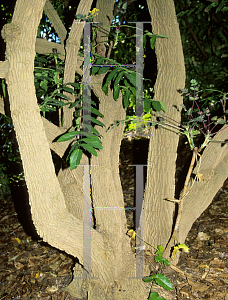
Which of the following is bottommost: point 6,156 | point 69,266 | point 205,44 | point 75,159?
point 69,266

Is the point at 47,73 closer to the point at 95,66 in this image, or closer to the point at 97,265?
the point at 95,66

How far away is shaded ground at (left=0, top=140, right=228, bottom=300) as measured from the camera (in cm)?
208

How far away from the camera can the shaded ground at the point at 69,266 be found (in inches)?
82.0

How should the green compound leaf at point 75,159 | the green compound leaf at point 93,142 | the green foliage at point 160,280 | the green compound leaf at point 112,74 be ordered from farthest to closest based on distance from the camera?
the green foliage at point 160,280 → the green compound leaf at point 112,74 → the green compound leaf at point 93,142 → the green compound leaf at point 75,159

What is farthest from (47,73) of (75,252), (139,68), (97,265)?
(97,265)

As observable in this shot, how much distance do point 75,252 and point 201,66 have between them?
3.46m

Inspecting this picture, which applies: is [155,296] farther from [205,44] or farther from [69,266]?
[205,44]

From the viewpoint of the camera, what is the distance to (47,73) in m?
2.09

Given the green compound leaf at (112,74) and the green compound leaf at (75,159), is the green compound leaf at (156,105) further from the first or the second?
the green compound leaf at (75,159)

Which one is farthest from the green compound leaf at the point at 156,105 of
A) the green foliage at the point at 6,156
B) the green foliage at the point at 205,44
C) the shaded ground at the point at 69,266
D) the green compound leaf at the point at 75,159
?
the green foliage at the point at 6,156

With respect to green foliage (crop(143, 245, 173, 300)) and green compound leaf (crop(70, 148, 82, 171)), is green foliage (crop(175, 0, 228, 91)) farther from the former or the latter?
green compound leaf (crop(70, 148, 82, 171))

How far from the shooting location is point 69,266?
242cm

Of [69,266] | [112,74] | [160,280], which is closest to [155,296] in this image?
[160,280]

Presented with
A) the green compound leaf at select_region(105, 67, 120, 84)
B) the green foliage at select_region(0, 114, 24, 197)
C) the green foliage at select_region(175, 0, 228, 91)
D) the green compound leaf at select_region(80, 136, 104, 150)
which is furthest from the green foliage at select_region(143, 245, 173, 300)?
the green foliage at select_region(0, 114, 24, 197)
